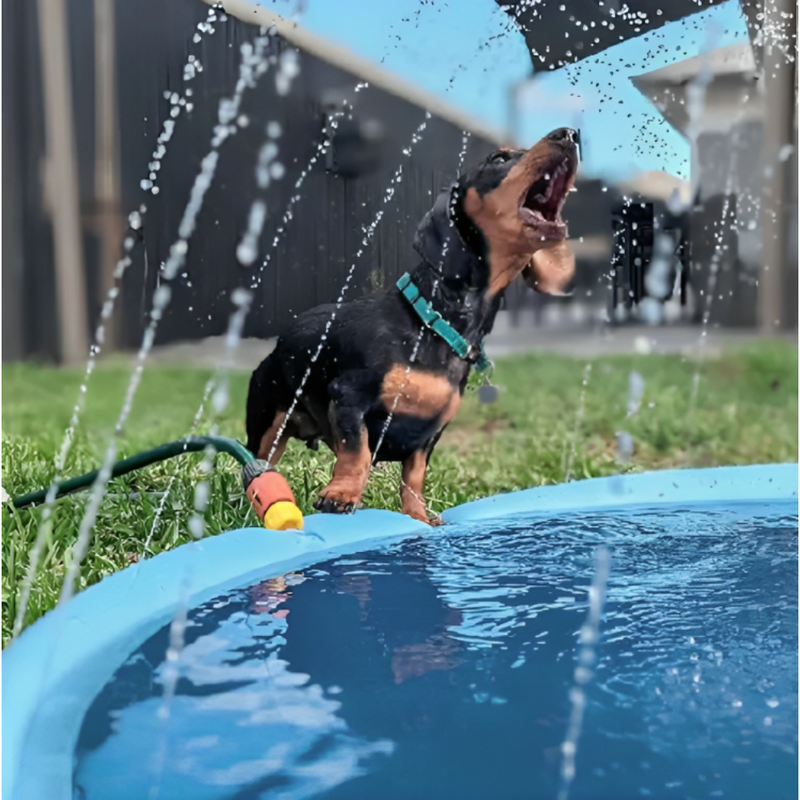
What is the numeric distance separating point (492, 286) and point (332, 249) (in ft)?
5.15

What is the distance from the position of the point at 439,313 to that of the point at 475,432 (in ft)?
7.35

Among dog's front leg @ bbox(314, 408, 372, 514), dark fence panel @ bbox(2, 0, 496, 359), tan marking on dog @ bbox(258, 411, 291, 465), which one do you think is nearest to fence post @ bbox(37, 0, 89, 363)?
dark fence panel @ bbox(2, 0, 496, 359)

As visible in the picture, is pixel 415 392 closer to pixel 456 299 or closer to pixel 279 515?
pixel 456 299

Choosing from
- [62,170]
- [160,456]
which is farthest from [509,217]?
[62,170]

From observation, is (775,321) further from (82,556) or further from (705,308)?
(82,556)

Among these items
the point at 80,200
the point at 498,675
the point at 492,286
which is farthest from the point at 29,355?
the point at 498,675

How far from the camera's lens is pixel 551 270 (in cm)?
261

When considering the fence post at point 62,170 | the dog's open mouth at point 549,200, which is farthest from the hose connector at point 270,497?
the fence post at point 62,170

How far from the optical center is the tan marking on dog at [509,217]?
233 centimetres

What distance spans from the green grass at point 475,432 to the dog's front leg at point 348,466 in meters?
0.33

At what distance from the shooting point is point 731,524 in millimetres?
2506

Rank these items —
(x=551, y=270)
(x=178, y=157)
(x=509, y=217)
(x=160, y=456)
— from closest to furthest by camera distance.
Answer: (x=160, y=456), (x=509, y=217), (x=551, y=270), (x=178, y=157)

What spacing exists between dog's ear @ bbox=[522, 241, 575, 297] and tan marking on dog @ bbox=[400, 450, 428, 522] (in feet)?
2.01

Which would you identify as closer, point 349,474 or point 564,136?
point 564,136
